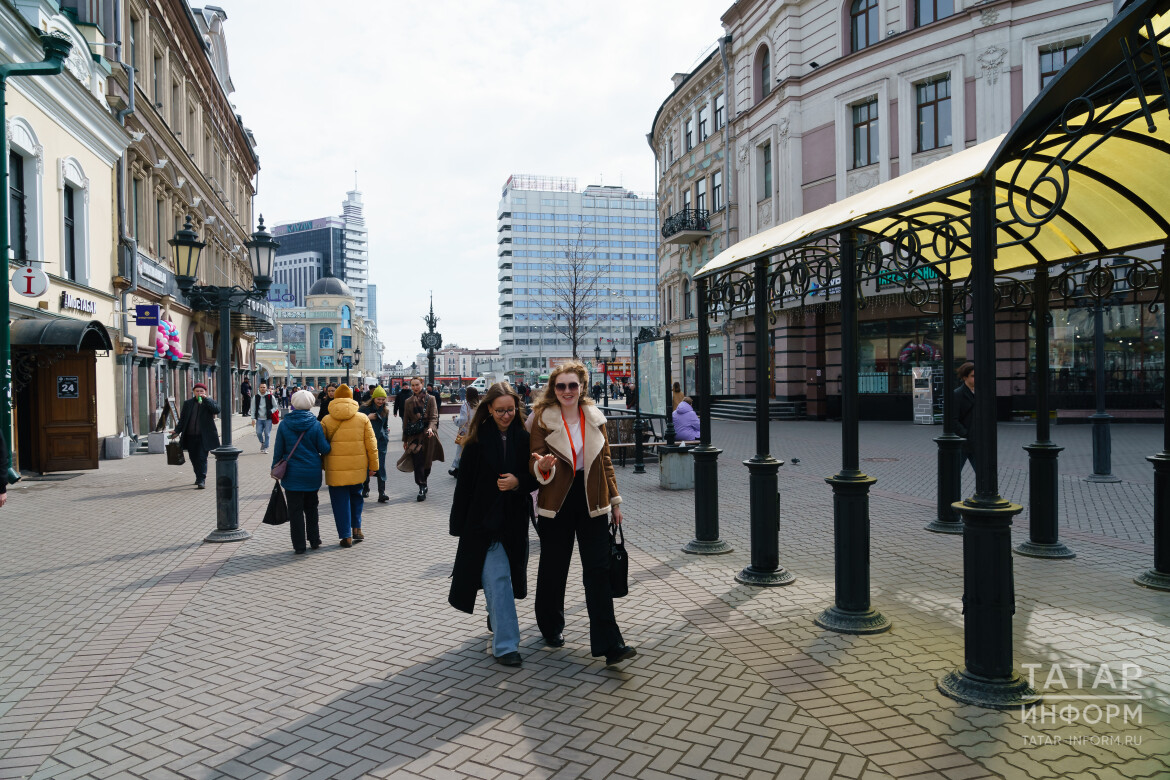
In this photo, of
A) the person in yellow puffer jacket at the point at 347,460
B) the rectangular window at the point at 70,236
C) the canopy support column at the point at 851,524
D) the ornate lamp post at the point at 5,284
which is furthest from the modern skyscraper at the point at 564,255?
the canopy support column at the point at 851,524

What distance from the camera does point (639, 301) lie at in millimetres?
122125

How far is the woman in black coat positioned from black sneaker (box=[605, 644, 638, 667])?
22.8 inches

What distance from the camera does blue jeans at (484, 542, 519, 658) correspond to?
4797 mm

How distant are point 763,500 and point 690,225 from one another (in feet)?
102

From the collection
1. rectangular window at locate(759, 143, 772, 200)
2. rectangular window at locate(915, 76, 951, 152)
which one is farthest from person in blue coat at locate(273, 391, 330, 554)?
rectangular window at locate(759, 143, 772, 200)

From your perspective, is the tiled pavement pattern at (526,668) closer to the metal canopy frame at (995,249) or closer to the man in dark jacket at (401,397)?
the metal canopy frame at (995,249)

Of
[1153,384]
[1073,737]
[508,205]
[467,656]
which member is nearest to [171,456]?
[467,656]

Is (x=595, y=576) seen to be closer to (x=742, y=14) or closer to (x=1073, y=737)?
(x=1073, y=737)

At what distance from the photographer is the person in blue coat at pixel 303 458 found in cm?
826

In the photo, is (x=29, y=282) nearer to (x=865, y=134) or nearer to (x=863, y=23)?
(x=865, y=134)

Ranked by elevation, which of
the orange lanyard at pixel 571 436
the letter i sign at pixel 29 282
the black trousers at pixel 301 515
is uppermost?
the letter i sign at pixel 29 282

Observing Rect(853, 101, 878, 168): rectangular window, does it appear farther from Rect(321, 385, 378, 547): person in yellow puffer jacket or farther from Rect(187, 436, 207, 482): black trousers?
Rect(321, 385, 378, 547): person in yellow puffer jacket

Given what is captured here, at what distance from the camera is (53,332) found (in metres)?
14.3

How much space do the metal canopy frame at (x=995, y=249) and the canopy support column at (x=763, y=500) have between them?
0.05 ft
